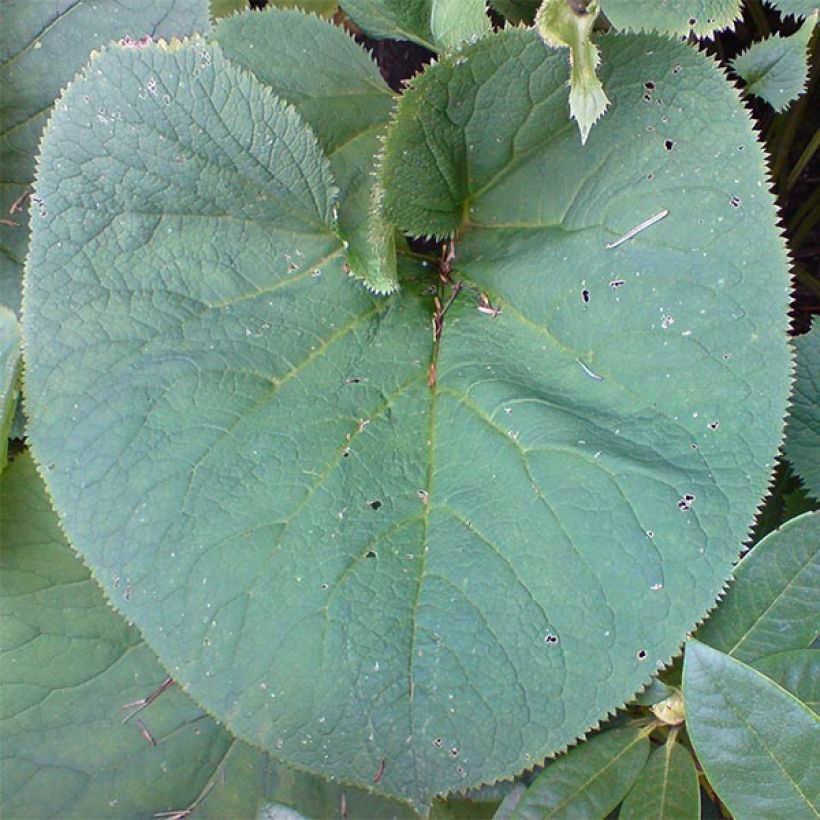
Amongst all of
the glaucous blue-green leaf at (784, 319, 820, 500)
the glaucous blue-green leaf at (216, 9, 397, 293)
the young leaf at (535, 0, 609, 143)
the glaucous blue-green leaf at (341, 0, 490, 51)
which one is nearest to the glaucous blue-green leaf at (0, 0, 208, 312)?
the glaucous blue-green leaf at (216, 9, 397, 293)

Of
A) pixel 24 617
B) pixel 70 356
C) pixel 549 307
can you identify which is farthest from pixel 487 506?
pixel 24 617

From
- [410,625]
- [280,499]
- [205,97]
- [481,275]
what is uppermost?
[205,97]

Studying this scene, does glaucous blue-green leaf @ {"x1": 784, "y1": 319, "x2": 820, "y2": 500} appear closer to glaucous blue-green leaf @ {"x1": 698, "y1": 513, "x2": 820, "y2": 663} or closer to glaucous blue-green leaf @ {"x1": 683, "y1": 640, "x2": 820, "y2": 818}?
glaucous blue-green leaf @ {"x1": 698, "y1": 513, "x2": 820, "y2": 663}

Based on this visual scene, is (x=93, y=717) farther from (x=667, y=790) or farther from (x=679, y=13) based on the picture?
(x=679, y=13)

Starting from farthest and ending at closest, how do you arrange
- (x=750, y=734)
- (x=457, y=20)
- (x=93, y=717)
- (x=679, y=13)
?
(x=93, y=717), (x=457, y=20), (x=679, y=13), (x=750, y=734)

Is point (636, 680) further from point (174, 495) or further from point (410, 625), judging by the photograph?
point (174, 495)

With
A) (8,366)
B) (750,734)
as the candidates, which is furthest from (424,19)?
(750,734)
